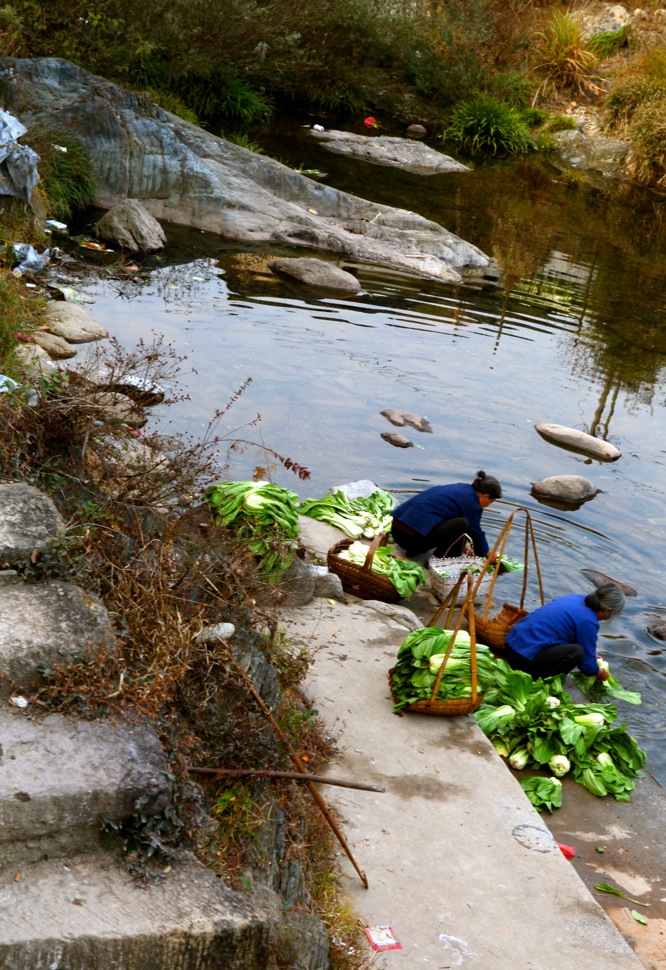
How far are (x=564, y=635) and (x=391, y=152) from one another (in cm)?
1830

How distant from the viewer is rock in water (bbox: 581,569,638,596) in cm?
870

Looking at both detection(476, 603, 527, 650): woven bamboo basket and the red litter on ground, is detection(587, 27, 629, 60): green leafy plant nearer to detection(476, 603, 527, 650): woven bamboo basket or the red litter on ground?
detection(476, 603, 527, 650): woven bamboo basket

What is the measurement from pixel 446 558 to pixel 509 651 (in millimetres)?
1209

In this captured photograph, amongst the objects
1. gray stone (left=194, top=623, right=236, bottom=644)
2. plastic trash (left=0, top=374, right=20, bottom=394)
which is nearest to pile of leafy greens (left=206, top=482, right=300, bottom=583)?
plastic trash (left=0, top=374, right=20, bottom=394)

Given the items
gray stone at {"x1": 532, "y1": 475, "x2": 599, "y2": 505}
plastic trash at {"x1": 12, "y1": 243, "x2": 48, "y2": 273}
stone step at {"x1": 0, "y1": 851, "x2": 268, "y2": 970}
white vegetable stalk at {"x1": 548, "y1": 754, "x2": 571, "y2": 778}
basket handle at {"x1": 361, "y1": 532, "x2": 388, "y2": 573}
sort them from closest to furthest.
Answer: stone step at {"x1": 0, "y1": 851, "x2": 268, "y2": 970}, white vegetable stalk at {"x1": 548, "y1": 754, "x2": 571, "y2": 778}, basket handle at {"x1": 361, "y1": 532, "x2": 388, "y2": 573}, gray stone at {"x1": 532, "y1": 475, "x2": 599, "y2": 505}, plastic trash at {"x1": 12, "y1": 243, "x2": 48, "y2": 273}

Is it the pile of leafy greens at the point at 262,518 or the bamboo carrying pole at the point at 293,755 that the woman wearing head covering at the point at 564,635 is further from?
the bamboo carrying pole at the point at 293,755

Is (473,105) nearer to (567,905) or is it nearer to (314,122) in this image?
(314,122)

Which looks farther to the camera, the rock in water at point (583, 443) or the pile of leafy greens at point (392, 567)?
the rock in water at point (583, 443)

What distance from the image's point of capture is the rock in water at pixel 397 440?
10.6 meters

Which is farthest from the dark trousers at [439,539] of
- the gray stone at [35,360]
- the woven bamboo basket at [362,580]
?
the gray stone at [35,360]

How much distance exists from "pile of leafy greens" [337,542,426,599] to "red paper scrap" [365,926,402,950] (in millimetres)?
3402

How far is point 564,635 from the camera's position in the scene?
23.2ft

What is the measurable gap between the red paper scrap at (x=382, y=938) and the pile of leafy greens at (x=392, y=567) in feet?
11.2

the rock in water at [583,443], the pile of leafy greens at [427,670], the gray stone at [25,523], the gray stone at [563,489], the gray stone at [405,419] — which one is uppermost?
the gray stone at [25,523]
